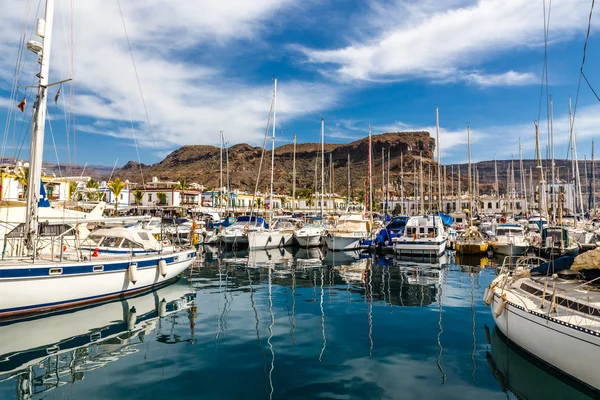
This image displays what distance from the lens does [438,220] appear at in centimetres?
3684

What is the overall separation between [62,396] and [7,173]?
33.7m

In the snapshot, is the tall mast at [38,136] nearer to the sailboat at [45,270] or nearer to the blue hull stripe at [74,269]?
the sailboat at [45,270]

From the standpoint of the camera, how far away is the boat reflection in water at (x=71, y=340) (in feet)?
30.6

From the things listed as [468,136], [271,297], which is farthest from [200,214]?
[271,297]

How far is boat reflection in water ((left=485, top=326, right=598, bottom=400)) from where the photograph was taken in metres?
8.08

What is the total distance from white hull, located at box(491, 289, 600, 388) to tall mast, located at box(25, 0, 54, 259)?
16.1 metres

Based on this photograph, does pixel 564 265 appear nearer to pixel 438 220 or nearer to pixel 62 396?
pixel 62 396

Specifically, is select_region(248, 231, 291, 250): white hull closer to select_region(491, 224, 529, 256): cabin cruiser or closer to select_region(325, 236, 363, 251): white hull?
select_region(325, 236, 363, 251): white hull

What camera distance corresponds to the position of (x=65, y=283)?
14.3 meters

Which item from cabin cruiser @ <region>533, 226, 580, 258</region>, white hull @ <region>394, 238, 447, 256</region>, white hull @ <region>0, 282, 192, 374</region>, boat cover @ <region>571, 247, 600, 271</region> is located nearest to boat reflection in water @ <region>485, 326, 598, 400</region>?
boat cover @ <region>571, 247, 600, 271</region>

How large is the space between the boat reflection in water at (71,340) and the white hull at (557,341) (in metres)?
9.87

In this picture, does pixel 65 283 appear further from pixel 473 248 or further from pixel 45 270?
pixel 473 248

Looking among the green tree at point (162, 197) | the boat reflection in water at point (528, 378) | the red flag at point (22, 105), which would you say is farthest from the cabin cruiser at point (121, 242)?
the green tree at point (162, 197)

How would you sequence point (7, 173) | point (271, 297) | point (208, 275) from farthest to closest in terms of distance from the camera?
point (7, 173) < point (208, 275) < point (271, 297)
